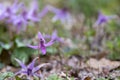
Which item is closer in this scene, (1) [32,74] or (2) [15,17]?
(1) [32,74]

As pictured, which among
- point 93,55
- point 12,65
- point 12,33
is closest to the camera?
point 12,65

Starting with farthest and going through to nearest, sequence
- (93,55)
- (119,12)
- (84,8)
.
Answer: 1. (84,8)
2. (119,12)
3. (93,55)

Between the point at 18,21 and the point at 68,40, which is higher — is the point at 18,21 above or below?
above

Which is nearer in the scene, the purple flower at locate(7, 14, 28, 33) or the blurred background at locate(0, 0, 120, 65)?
the blurred background at locate(0, 0, 120, 65)

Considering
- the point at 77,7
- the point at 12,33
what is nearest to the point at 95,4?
the point at 77,7

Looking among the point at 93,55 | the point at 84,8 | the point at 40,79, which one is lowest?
the point at 40,79

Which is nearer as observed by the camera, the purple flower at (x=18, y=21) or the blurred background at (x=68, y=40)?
the blurred background at (x=68, y=40)

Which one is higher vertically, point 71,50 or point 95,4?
point 95,4

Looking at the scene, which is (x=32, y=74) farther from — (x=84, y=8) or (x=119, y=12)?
(x=84, y=8)

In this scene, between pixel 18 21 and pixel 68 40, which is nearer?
pixel 18 21
